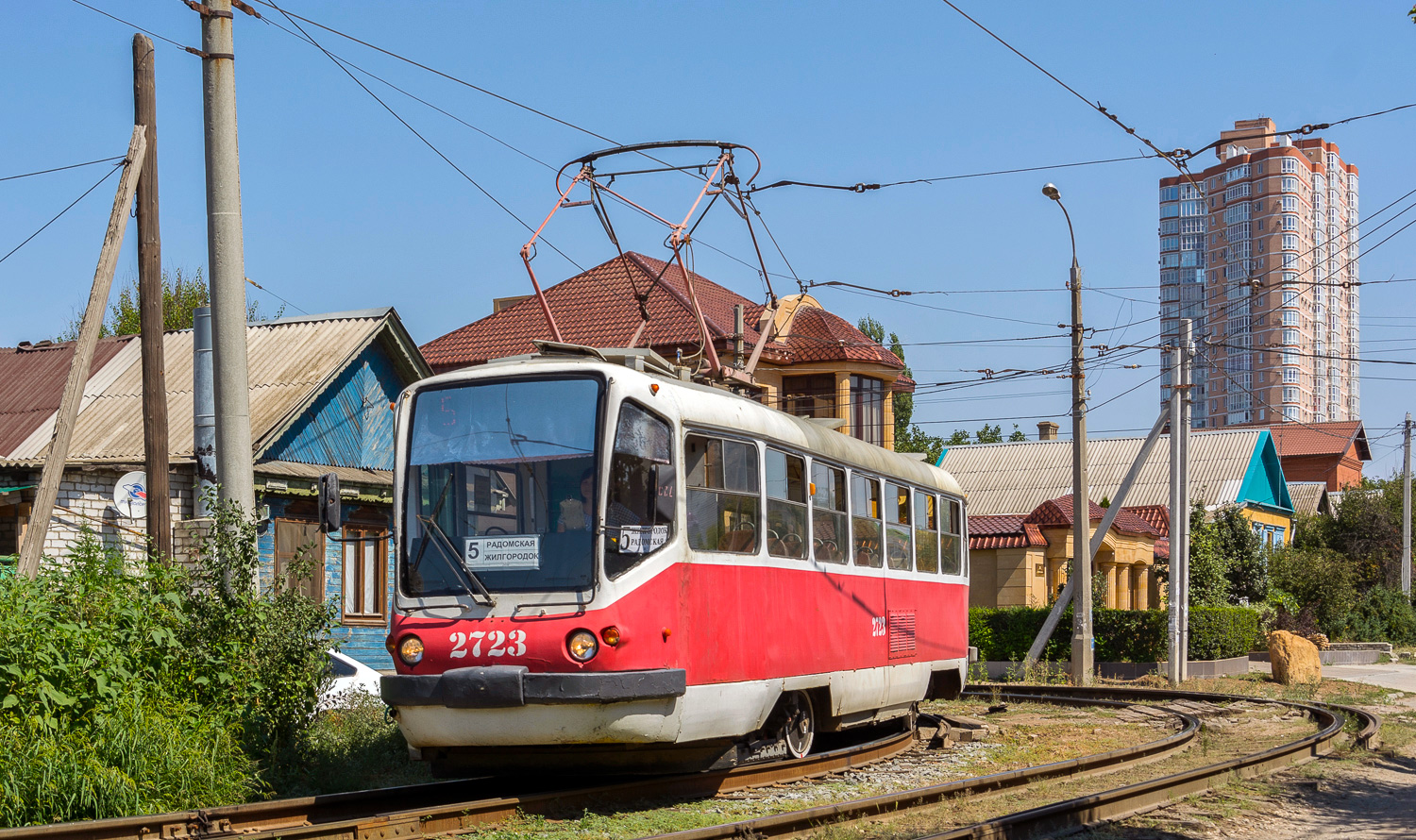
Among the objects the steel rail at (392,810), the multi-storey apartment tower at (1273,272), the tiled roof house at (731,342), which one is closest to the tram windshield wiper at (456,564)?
the steel rail at (392,810)

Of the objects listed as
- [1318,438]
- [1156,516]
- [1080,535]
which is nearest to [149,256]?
[1080,535]

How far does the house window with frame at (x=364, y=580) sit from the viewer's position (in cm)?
2231

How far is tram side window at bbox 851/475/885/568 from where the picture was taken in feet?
43.3

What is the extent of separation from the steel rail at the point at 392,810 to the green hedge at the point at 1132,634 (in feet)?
61.8

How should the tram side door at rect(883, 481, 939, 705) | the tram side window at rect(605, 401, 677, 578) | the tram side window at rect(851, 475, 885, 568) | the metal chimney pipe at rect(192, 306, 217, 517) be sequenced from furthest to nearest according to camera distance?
the tram side door at rect(883, 481, 939, 705)
the tram side window at rect(851, 475, 885, 568)
the metal chimney pipe at rect(192, 306, 217, 517)
the tram side window at rect(605, 401, 677, 578)

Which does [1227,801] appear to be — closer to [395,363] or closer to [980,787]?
[980,787]

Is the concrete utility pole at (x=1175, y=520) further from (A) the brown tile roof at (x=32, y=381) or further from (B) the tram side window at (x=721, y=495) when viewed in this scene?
(A) the brown tile roof at (x=32, y=381)

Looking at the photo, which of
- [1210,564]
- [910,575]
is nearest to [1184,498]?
[1210,564]

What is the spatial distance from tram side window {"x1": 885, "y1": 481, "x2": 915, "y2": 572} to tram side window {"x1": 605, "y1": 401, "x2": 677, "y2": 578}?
15.3 ft

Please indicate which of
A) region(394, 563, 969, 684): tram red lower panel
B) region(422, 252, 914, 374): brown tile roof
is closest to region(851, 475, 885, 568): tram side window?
region(394, 563, 969, 684): tram red lower panel

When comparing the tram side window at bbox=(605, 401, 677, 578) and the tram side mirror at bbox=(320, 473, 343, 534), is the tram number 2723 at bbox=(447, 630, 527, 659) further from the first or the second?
the tram side mirror at bbox=(320, 473, 343, 534)

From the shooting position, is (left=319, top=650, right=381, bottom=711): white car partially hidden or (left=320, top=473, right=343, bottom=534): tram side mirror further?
(left=319, top=650, right=381, bottom=711): white car partially hidden

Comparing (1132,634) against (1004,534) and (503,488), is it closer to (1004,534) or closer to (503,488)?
(1004,534)

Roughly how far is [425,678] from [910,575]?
6654 mm
